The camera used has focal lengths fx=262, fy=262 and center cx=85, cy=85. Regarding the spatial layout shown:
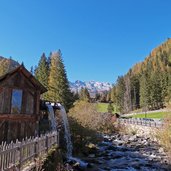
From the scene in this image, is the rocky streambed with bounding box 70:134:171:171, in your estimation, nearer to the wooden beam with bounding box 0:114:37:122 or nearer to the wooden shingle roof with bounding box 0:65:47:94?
the wooden beam with bounding box 0:114:37:122

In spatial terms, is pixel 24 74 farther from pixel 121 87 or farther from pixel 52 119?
pixel 121 87

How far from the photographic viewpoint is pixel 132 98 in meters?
101

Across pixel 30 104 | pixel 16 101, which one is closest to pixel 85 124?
pixel 30 104

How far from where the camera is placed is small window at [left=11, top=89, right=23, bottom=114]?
2225cm

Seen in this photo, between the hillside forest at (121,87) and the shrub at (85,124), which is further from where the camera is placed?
the hillside forest at (121,87)

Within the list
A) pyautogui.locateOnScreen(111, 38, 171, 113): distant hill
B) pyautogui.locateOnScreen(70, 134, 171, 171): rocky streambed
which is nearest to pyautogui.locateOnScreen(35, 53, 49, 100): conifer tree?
pyautogui.locateOnScreen(111, 38, 171, 113): distant hill

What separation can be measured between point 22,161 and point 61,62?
44.4 meters

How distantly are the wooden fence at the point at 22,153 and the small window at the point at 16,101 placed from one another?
680 centimetres

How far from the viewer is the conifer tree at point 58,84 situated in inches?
1990

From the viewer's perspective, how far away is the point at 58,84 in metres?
51.5

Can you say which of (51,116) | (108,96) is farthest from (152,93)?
(51,116)

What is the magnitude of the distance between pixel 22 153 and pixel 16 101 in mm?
11381

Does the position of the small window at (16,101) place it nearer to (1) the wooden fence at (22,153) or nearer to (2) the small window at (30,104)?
(2) the small window at (30,104)

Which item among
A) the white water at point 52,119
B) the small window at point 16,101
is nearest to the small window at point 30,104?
the small window at point 16,101
